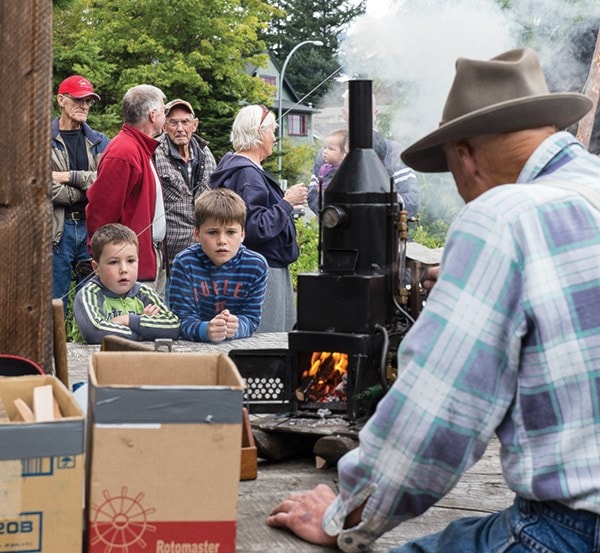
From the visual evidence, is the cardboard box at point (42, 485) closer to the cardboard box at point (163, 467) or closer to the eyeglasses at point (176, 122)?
the cardboard box at point (163, 467)

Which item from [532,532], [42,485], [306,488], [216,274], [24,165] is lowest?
[306,488]

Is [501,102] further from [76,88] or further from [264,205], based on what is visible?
[76,88]

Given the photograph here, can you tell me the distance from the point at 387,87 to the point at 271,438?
22.1ft

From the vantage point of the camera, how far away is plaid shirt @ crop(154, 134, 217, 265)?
7.71 m

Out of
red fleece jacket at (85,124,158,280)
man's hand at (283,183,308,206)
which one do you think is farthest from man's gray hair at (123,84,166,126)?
man's hand at (283,183,308,206)

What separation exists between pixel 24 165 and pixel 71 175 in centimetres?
455

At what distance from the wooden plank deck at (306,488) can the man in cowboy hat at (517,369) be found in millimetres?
744

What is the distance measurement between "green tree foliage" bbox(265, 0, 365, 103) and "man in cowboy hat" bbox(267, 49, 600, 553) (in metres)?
29.9

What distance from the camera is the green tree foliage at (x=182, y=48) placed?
28953mm

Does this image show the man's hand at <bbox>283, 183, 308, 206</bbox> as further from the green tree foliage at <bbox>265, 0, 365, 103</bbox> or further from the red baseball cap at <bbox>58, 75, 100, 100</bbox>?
the green tree foliage at <bbox>265, 0, 365, 103</bbox>

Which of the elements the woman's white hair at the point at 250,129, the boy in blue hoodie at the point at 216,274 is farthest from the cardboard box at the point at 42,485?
the woman's white hair at the point at 250,129

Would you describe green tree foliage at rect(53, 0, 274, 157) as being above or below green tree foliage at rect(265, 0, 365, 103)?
below

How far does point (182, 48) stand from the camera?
31.3 m

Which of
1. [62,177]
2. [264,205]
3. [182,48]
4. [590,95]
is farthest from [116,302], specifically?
[182,48]
